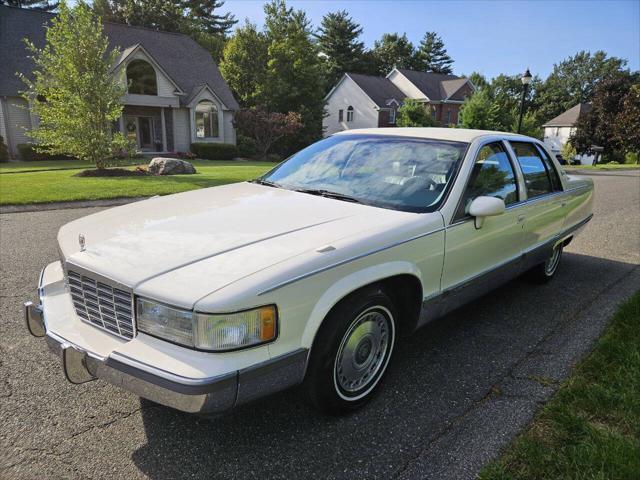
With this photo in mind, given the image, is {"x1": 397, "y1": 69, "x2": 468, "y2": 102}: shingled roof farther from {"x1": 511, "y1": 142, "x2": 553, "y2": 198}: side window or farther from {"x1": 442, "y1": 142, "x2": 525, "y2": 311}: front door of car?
{"x1": 442, "y1": 142, "x2": 525, "y2": 311}: front door of car

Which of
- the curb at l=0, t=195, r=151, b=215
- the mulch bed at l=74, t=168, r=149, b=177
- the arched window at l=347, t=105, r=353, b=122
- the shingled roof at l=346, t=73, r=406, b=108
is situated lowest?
the curb at l=0, t=195, r=151, b=215

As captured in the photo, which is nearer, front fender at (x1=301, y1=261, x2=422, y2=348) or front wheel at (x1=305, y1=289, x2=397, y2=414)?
front fender at (x1=301, y1=261, x2=422, y2=348)

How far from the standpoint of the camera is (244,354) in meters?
2.03

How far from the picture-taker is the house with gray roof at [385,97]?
41.5 m

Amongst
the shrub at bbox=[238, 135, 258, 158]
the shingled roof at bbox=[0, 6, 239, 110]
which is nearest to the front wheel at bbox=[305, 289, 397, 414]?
the shingled roof at bbox=[0, 6, 239, 110]

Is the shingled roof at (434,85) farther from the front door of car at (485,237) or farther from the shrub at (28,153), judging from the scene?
the front door of car at (485,237)

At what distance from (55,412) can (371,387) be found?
1.84 meters

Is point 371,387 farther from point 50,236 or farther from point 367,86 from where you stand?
point 367,86

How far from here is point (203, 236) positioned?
8.32 ft

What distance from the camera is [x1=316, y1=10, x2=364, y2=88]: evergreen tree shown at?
179ft

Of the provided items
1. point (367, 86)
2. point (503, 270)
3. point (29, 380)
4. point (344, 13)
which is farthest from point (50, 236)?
point (344, 13)

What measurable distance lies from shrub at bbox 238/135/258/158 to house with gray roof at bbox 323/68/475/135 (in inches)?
514

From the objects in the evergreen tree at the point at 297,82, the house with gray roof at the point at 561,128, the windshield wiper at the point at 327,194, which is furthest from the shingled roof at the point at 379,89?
the windshield wiper at the point at 327,194

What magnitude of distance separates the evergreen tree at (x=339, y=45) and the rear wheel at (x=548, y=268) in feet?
173
